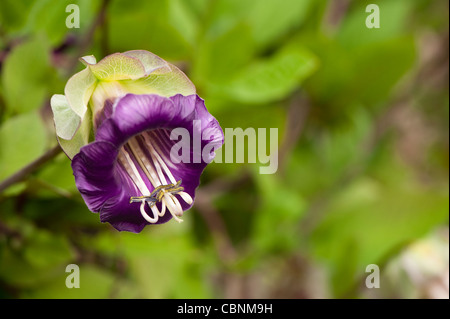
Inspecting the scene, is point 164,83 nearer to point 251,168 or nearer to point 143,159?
point 143,159

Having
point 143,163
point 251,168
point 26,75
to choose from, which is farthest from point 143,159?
point 251,168

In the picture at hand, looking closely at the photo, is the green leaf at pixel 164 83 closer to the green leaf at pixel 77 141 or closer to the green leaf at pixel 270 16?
the green leaf at pixel 77 141

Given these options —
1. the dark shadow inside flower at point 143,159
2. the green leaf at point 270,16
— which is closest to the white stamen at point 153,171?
the dark shadow inside flower at point 143,159

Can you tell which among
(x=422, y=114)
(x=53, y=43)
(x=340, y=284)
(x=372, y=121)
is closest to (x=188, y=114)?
(x=53, y=43)

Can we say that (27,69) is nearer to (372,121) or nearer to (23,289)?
(23,289)

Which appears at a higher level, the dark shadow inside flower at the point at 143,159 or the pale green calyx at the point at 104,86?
the pale green calyx at the point at 104,86

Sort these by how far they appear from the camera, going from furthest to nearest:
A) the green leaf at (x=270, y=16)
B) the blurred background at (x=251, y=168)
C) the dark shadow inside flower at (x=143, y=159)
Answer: the green leaf at (x=270, y=16) → the blurred background at (x=251, y=168) → the dark shadow inside flower at (x=143, y=159)

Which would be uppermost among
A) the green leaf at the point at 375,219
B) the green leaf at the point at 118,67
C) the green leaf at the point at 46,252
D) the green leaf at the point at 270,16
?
the green leaf at the point at 270,16
